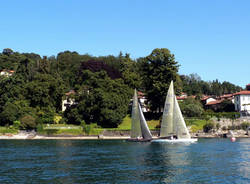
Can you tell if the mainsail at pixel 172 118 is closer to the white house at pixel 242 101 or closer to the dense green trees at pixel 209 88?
the white house at pixel 242 101

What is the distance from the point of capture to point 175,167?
39906mm

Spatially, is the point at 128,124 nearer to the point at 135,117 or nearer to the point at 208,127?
the point at 208,127

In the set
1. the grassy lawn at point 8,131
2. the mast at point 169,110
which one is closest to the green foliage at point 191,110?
the mast at point 169,110

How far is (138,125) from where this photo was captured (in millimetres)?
75438

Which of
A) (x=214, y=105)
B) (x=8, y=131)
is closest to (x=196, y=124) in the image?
(x=214, y=105)

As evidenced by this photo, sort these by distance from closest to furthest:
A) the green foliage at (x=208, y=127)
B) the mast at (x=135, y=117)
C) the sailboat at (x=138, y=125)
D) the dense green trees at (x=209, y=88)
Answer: the sailboat at (x=138, y=125), the mast at (x=135, y=117), the green foliage at (x=208, y=127), the dense green trees at (x=209, y=88)

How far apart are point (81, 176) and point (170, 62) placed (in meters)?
75.5

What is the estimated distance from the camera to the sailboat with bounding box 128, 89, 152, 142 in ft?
246

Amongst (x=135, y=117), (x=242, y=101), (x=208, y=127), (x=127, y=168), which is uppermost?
(x=242, y=101)

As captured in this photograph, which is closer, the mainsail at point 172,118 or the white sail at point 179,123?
the white sail at point 179,123

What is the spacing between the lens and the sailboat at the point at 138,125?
74875 millimetres

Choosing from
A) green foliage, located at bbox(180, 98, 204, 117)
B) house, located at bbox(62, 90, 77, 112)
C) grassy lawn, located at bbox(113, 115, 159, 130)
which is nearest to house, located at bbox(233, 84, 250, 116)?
green foliage, located at bbox(180, 98, 204, 117)

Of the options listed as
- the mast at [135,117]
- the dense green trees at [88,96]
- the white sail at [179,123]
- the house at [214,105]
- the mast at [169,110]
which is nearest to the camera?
the white sail at [179,123]

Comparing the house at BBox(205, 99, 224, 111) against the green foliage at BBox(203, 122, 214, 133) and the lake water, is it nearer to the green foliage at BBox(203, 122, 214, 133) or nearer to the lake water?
the green foliage at BBox(203, 122, 214, 133)
